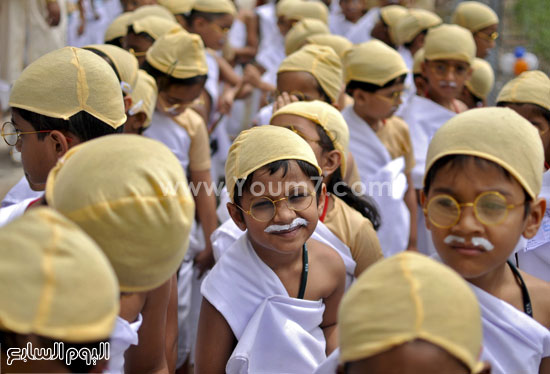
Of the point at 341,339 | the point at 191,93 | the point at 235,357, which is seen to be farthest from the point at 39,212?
the point at 191,93

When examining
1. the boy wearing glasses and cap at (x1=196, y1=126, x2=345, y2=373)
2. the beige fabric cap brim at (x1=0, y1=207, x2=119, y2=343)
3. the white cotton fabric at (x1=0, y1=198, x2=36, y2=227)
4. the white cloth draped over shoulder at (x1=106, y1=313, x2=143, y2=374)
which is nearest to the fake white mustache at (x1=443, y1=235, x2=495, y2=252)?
the boy wearing glasses and cap at (x1=196, y1=126, x2=345, y2=373)

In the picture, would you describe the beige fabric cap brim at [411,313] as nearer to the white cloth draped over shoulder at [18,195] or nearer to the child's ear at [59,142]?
the child's ear at [59,142]

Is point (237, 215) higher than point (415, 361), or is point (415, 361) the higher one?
point (415, 361)

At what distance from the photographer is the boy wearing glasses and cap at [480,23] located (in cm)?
647

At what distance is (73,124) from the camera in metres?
Answer: 2.35

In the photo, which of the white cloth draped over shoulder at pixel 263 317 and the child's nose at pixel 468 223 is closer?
the child's nose at pixel 468 223

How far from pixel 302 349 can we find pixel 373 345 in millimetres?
978

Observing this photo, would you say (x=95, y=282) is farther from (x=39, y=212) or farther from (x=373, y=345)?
(x=373, y=345)

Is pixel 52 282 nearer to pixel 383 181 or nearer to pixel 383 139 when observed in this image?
pixel 383 181

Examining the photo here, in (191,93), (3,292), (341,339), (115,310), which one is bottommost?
(191,93)

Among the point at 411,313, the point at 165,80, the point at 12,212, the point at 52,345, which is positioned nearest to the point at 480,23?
the point at 165,80

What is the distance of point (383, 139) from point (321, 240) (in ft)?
5.75

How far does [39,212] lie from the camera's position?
1.24m

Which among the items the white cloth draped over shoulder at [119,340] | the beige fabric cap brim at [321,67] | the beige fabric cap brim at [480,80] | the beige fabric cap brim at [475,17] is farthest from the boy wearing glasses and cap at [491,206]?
the beige fabric cap brim at [475,17]
